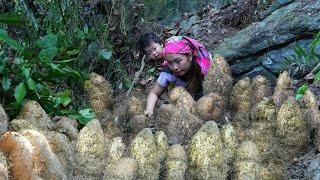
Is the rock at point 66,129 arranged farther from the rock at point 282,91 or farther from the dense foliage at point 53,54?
the rock at point 282,91

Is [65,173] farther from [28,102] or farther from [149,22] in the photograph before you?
[149,22]

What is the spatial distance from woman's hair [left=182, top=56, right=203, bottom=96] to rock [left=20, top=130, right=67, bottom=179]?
1.84 meters

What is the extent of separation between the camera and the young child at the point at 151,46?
4.17 metres

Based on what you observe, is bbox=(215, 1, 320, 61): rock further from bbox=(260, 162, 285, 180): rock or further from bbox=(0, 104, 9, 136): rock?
bbox=(0, 104, 9, 136): rock

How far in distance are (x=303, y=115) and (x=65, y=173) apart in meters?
1.38

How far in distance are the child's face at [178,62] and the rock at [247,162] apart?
1415 mm

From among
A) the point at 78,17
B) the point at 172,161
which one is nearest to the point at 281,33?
the point at 78,17

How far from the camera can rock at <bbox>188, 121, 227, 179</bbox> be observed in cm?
255

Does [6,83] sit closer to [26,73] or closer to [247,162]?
[26,73]

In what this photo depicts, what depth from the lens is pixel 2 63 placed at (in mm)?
2844

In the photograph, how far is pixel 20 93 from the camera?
2736 millimetres

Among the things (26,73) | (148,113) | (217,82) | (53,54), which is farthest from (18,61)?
(217,82)

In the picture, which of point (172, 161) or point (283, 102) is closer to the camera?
point (172, 161)

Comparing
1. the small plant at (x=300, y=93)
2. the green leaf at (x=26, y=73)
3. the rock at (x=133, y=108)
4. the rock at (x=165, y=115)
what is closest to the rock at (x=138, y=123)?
the rock at (x=165, y=115)
